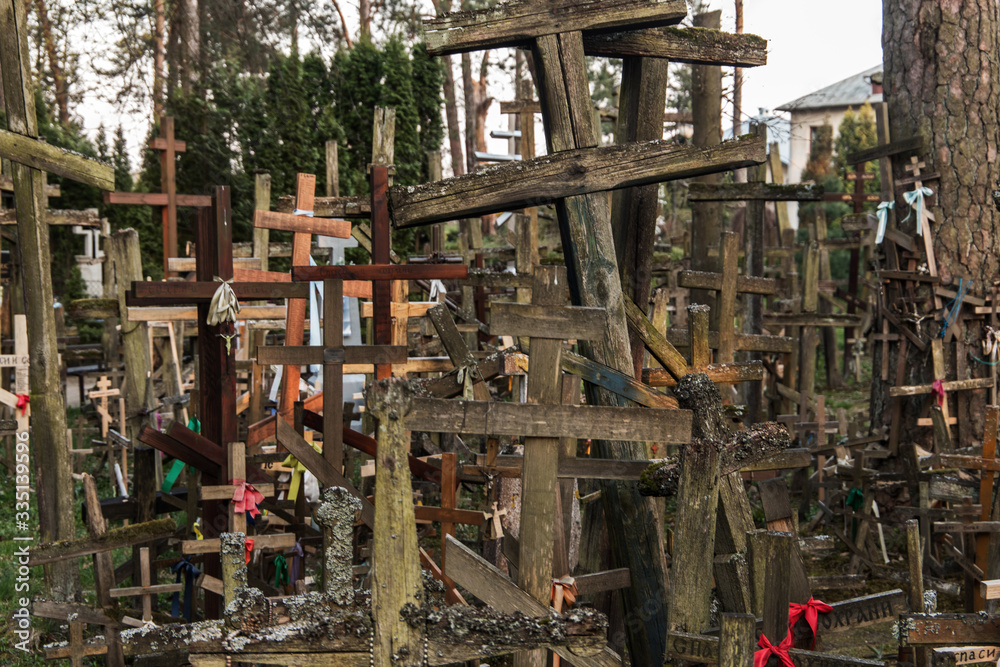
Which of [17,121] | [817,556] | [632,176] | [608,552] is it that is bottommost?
[817,556]

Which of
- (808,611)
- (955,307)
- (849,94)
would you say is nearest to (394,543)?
(808,611)

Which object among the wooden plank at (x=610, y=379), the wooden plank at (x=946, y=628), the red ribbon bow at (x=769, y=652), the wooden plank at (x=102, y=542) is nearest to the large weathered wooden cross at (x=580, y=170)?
the wooden plank at (x=610, y=379)

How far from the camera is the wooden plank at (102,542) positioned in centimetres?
489

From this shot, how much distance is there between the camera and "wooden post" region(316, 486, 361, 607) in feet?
9.69

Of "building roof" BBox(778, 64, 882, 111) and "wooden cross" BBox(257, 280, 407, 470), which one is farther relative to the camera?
"building roof" BBox(778, 64, 882, 111)

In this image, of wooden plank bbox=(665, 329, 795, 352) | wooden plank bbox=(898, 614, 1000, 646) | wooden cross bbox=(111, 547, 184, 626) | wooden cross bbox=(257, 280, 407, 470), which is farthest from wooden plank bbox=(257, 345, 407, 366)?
wooden plank bbox=(898, 614, 1000, 646)

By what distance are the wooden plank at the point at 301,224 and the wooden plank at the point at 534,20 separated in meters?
3.06

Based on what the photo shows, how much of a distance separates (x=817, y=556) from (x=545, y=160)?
587 cm

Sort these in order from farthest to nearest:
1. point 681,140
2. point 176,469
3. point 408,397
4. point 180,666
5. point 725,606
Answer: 1. point 176,469
2. point 180,666
3. point 681,140
4. point 725,606
5. point 408,397

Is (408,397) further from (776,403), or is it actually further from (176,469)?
(776,403)

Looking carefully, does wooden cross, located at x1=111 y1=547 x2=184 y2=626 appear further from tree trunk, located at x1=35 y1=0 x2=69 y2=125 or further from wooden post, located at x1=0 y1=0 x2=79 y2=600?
tree trunk, located at x1=35 y1=0 x2=69 y2=125

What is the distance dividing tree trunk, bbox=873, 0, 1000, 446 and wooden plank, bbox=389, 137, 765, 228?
219 inches

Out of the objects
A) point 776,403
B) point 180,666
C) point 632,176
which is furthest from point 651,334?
point 776,403

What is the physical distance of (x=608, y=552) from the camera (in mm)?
4898
